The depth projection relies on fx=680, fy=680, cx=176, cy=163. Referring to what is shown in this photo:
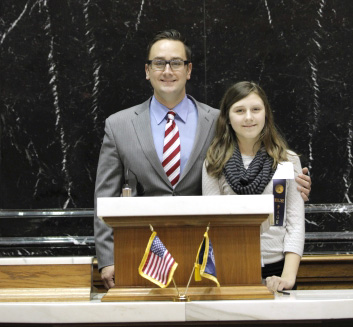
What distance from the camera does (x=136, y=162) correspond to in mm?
3574

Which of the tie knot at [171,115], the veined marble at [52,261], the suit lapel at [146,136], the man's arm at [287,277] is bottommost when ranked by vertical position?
the man's arm at [287,277]

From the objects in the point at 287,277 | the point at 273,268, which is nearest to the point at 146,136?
the point at 273,268

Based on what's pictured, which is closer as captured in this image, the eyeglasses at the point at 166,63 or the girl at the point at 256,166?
the girl at the point at 256,166

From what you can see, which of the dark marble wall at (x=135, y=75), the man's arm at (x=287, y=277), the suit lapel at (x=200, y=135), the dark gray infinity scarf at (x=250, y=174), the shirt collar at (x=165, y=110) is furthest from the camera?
the dark marble wall at (x=135, y=75)

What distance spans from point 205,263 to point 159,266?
0.55 ft

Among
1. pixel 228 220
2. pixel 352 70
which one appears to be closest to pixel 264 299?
pixel 228 220

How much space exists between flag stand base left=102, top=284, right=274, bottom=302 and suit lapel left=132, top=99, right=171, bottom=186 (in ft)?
3.51

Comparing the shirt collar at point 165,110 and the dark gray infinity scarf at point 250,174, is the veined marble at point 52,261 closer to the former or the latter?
the dark gray infinity scarf at point 250,174

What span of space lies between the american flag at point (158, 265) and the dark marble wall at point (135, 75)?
229cm

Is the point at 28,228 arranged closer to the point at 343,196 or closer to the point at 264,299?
the point at 343,196

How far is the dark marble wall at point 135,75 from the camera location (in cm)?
468

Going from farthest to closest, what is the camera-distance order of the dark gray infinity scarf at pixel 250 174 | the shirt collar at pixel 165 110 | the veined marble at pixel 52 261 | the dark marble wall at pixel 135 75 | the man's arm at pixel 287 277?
the dark marble wall at pixel 135 75, the shirt collar at pixel 165 110, the dark gray infinity scarf at pixel 250 174, the man's arm at pixel 287 277, the veined marble at pixel 52 261

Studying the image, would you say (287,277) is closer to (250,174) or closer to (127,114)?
(250,174)

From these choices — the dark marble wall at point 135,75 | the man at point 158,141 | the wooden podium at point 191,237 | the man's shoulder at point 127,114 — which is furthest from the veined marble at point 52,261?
the dark marble wall at point 135,75
